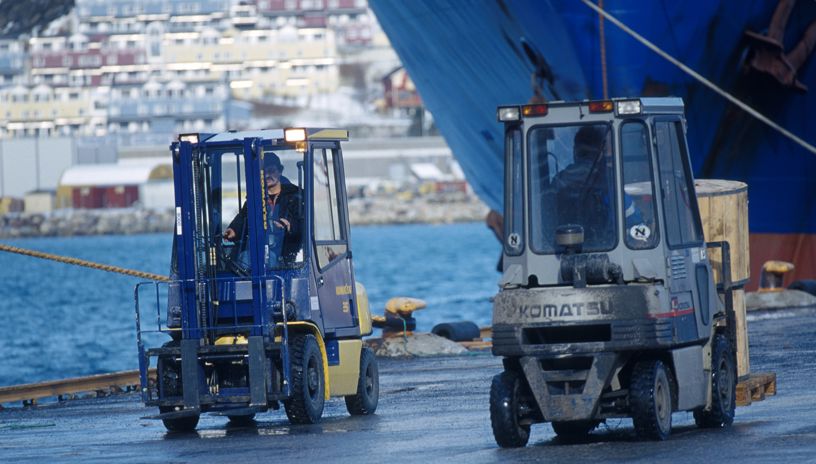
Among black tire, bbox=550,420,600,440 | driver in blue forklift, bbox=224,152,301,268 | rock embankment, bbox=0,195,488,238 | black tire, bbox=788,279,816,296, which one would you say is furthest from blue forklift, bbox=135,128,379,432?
rock embankment, bbox=0,195,488,238

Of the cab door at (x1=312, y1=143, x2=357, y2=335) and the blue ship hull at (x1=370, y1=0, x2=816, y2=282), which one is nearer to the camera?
the cab door at (x1=312, y1=143, x2=357, y2=335)

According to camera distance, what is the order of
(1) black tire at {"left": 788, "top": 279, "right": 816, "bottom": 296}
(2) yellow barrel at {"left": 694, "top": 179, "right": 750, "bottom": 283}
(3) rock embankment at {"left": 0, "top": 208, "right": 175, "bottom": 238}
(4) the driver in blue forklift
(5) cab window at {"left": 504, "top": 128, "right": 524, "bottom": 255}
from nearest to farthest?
(5) cab window at {"left": 504, "top": 128, "right": 524, "bottom": 255} → (2) yellow barrel at {"left": 694, "top": 179, "right": 750, "bottom": 283} → (4) the driver in blue forklift → (1) black tire at {"left": 788, "top": 279, "right": 816, "bottom": 296} → (3) rock embankment at {"left": 0, "top": 208, "right": 175, "bottom": 238}

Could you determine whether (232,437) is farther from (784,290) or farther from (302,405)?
(784,290)

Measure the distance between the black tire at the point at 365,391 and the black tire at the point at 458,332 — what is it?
898 centimetres

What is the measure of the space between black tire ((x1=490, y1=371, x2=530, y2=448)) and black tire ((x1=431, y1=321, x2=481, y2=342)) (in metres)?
12.7

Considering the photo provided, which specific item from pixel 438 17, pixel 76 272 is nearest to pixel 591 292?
pixel 438 17

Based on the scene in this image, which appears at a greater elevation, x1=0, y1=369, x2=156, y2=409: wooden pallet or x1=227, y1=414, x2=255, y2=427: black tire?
x1=227, y1=414, x2=255, y2=427: black tire

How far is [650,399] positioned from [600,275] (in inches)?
36.4

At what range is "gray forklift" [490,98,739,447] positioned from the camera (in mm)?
11812

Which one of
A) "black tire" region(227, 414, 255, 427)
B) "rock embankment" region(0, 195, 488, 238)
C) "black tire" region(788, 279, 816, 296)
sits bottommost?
"rock embankment" region(0, 195, 488, 238)

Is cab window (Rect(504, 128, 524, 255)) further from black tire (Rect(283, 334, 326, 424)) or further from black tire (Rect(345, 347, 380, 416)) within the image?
black tire (Rect(345, 347, 380, 416))

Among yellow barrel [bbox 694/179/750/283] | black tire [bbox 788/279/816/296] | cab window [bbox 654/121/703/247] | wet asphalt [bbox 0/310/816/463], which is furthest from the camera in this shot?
black tire [bbox 788/279/816/296]

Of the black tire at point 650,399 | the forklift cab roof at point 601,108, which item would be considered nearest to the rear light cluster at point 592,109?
the forklift cab roof at point 601,108

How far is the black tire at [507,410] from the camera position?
1198 cm
